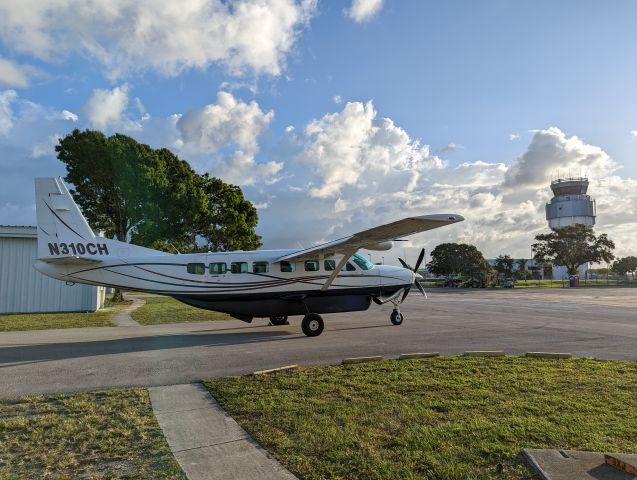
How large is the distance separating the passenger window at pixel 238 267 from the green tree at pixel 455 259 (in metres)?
75.7

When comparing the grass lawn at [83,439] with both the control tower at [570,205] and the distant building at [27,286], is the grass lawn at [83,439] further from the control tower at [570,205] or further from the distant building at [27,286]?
the control tower at [570,205]

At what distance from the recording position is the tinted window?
14.2 m

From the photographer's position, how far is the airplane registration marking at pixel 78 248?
13.9 m

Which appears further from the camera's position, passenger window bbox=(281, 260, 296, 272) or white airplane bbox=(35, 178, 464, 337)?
passenger window bbox=(281, 260, 296, 272)

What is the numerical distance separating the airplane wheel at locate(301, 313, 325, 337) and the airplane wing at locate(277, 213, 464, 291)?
3.92 feet

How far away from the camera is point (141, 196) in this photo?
29062 millimetres

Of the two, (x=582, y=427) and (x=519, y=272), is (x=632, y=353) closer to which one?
(x=582, y=427)

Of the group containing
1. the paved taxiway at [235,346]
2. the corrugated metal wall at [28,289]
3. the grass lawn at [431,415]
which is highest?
the corrugated metal wall at [28,289]

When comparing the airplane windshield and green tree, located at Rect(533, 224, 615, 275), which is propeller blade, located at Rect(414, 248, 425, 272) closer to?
the airplane windshield

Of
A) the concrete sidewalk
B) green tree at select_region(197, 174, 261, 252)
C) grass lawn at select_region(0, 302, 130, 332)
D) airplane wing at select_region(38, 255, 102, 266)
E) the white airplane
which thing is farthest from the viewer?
green tree at select_region(197, 174, 261, 252)

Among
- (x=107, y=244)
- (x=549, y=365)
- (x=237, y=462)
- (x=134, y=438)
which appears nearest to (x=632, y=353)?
(x=549, y=365)

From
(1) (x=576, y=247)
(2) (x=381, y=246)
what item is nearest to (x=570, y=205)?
(1) (x=576, y=247)

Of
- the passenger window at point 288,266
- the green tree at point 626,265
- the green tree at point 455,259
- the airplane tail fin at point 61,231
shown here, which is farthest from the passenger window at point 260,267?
the green tree at point 626,265

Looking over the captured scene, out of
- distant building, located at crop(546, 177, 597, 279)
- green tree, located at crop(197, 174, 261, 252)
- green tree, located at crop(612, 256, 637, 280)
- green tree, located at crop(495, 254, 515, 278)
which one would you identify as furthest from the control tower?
green tree, located at crop(197, 174, 261, 252)
